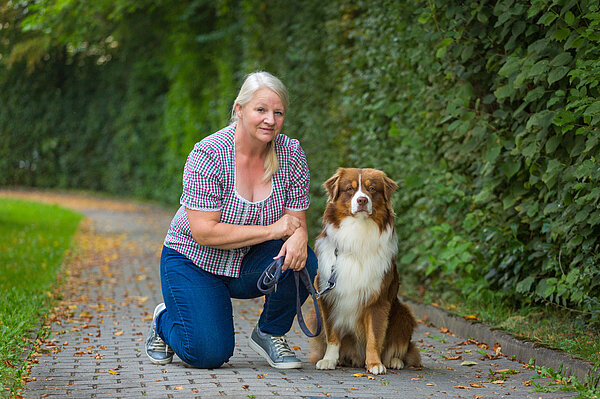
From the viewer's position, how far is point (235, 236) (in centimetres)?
493

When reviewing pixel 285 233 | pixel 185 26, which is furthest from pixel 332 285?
pixel 185 26

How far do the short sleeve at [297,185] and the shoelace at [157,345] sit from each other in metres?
1.23

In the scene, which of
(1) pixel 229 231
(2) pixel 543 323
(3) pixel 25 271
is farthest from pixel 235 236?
(3) pixel 25 271

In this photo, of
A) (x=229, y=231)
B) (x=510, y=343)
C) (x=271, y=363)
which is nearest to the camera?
(x=229, y=231)

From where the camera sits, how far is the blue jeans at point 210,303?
4941 mm

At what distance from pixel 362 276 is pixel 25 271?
5798 millimetres

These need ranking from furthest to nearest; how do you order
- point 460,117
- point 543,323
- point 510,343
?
1. point 460,117
2. point 543,323
3. point 510,343

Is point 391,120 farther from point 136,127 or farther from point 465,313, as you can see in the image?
point 136,127

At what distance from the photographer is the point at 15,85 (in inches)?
1123

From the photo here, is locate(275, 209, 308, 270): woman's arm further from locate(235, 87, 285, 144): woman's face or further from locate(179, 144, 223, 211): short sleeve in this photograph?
locate(235, 87, 285, 144): woman's face

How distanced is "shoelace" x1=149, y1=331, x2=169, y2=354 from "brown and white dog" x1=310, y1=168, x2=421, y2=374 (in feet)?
3.39

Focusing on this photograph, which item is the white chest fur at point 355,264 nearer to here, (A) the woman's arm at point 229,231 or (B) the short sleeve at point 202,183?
(A) the woman's arm at point 229,231

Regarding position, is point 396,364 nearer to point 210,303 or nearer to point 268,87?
point 210,303

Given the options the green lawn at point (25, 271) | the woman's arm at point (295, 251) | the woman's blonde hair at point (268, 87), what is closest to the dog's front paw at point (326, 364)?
the woman's arm at point (295, 251)
